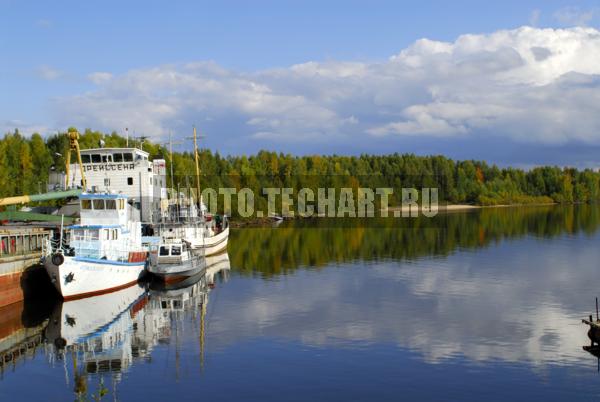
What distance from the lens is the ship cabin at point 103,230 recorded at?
179ft

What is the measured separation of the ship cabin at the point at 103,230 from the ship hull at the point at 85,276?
4.58 feet

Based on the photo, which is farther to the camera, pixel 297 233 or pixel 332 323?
pixel 297 233

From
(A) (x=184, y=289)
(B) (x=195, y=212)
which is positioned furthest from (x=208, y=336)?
(B) (x=195, y=212)

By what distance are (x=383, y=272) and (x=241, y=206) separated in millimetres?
104850

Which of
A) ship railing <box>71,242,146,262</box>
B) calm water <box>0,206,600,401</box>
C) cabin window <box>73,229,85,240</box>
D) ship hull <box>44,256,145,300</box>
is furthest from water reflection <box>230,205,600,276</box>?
cabin window <box>73,229,85,240</box>

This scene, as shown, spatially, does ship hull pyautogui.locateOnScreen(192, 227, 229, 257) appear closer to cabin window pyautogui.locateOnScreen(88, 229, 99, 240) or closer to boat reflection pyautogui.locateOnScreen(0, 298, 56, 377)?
cabin window pyautogui.locateOnScreen(88, 229, 99, 240)

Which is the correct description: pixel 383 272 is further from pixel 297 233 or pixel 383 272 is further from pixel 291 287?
pixel 297 233

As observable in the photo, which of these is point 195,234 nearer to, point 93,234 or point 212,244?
point 212,244

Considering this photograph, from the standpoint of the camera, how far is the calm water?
3130cm

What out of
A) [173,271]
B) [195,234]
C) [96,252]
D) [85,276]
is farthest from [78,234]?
[195,234]

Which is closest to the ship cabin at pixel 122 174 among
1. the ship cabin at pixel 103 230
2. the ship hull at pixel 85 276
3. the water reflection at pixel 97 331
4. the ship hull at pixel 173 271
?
the ship hull at pixel 173 271

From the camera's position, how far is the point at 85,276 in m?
50.7

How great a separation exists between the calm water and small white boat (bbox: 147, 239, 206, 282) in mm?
A: 1488

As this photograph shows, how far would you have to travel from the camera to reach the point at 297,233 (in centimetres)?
12631
